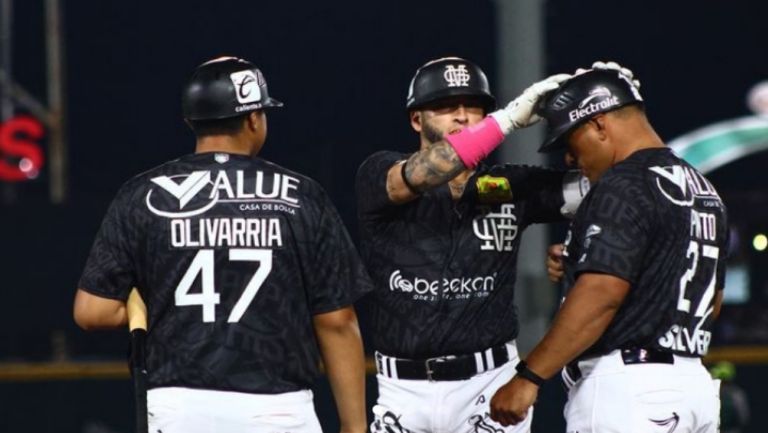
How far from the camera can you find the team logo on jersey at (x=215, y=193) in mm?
4594

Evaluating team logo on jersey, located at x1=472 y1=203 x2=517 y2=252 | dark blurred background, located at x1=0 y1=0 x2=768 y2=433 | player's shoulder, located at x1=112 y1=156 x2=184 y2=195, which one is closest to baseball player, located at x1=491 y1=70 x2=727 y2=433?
team logo on jersey, located at x1=472 y1=203 x2=517 y2=252

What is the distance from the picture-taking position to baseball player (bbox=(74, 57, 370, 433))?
457 centimetres

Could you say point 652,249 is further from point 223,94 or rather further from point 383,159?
point 223,94

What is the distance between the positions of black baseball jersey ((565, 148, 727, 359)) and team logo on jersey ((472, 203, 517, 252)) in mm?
763

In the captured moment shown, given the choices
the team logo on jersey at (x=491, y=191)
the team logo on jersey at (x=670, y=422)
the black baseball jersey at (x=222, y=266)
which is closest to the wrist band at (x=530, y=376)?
the team logo on jersey at (x=670, y=422)

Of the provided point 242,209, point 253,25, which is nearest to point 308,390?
point 242,209

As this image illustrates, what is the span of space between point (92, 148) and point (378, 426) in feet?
29.8

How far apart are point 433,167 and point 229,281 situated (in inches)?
39.4

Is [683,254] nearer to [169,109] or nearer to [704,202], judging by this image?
[704,202]

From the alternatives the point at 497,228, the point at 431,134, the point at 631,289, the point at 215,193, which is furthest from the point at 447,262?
the point at 215,193

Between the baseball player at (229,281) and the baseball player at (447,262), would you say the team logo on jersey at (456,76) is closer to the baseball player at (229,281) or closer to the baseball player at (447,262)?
the baseball player at (447,262)

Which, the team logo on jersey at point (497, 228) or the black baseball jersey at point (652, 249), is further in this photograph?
the team logo on jersey at point (497, 228)

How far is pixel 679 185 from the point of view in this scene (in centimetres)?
480

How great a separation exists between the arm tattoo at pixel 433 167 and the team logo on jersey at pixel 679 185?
0.74 m
